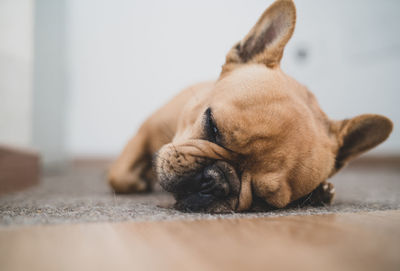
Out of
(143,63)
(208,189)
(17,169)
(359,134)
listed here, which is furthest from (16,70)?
(359,134)

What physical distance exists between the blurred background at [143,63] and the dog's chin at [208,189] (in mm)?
1912

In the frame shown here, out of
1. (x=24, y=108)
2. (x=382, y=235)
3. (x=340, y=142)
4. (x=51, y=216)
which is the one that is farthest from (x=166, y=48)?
(x=382, y=235)

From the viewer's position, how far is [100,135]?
365 centimetres

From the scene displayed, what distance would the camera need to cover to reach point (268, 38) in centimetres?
146

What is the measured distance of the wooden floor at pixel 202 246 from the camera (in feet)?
1.67

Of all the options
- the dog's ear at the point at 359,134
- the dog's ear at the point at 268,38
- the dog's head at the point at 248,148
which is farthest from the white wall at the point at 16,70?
the dog's ear at the point at 359,134

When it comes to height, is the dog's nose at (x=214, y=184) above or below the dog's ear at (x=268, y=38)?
below

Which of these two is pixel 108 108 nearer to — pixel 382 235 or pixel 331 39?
pixel 331 39

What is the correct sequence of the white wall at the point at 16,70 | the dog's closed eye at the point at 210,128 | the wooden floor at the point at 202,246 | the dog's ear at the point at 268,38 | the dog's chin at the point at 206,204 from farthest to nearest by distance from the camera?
the white wall at the point at 16,70 < the dog's ear at the point at 268,38 < the dog's closed eye at the point at 210,128 < the dog's chin at the point at 206,204 < the wooden floor at the point at 202,246

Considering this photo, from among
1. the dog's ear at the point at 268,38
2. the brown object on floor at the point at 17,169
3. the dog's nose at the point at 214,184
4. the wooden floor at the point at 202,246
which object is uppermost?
the dog's ear at the point at 268,38

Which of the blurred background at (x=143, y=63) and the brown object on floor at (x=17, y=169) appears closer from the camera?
the brown object on floor at (x=17, y=169)

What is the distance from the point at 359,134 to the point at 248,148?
2.02 feet

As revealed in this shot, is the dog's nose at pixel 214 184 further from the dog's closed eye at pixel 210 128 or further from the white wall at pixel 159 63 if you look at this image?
the white wall at pixel 159 63

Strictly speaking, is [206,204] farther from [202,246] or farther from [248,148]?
[202,246]
